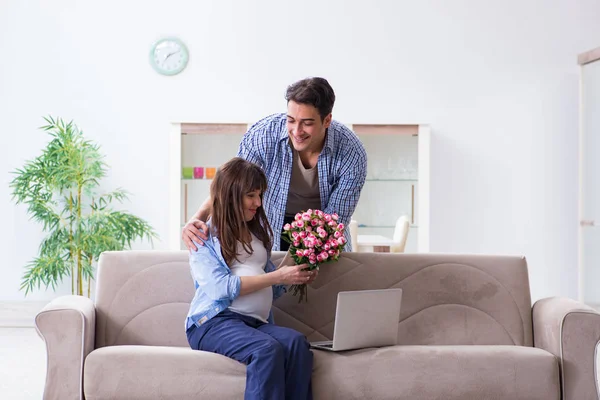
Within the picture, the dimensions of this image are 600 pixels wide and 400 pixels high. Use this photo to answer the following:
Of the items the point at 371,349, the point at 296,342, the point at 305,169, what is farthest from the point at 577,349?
the point at 305,169

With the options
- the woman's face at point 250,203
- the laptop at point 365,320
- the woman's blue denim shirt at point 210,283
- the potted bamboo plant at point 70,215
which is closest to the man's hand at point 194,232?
the woman's blue denim shirt at point 210,283

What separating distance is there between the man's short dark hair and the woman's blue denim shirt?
601mm

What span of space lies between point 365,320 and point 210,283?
1.90ft

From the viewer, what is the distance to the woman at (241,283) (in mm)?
2533

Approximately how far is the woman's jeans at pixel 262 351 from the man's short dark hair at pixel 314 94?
83 centimetres

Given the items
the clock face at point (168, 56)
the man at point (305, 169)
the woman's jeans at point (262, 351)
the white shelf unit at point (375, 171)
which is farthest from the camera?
the clock face at point (168, 56)

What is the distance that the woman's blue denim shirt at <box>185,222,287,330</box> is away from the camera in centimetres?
263

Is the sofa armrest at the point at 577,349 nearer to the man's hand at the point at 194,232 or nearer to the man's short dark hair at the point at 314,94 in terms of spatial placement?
the man's short dark hair at the point at 314,94

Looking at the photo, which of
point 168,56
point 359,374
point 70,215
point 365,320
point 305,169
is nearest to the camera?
point 359,374

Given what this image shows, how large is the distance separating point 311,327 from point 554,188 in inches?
139

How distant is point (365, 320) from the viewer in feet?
8.84

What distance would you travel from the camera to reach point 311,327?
3.06m

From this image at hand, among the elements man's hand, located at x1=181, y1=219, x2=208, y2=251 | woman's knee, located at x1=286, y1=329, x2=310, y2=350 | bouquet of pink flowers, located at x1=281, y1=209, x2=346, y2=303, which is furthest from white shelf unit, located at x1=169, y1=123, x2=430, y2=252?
woman's knee, located at x1=286, y1=329, x2=310, y2=350

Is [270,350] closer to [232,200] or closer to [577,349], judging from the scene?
[232,200]
